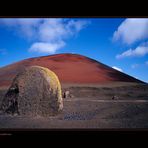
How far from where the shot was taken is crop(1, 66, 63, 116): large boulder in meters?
4.52

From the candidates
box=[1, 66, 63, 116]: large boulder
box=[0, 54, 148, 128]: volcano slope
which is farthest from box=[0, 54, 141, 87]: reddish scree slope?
box=[1, 66, 63, 116]: large boulder

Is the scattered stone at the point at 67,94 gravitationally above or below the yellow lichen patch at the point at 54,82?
below

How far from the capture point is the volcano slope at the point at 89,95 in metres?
4.30

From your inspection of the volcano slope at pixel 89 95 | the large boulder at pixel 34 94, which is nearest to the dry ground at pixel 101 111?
the volcano slope at pixel 89 95

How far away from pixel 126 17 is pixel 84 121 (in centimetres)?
142

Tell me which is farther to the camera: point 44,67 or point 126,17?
point 44,67

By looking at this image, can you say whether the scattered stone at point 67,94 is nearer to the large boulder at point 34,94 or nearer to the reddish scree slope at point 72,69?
the large boulder at point 34,94

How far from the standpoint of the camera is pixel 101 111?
4.43 m

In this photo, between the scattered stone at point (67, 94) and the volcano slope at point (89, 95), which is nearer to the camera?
the volcano slope at point (89, 95)

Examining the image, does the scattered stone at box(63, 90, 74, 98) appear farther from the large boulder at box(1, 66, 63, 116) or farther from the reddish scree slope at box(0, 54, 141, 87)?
the reddish scree slope at box(0, 54, 141, 87)

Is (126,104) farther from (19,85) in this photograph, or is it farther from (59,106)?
(19,85)

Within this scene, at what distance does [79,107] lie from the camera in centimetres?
445
